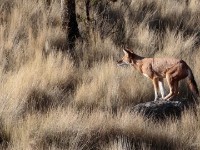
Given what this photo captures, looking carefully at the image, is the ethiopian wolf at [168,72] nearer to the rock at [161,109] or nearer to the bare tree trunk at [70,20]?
the rock at [161,109]

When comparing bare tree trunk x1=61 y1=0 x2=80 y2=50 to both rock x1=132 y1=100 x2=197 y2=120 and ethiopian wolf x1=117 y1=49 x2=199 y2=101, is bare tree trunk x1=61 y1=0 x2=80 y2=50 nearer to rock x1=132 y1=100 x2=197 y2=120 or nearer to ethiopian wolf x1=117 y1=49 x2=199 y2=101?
ethiopian wolf x1=117 y1=49 x2=199 y2=101

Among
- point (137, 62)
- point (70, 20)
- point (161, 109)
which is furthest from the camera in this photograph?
point (70, 20)

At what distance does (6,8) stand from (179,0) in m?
6.07

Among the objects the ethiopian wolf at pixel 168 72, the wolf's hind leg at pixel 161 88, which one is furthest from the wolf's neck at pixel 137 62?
the wolf's hind leg at pixel 161 88

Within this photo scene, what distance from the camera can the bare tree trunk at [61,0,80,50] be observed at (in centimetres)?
1130

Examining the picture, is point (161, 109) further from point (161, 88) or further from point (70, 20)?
point (70, 20)

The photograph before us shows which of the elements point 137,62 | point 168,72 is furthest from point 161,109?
point 137,62

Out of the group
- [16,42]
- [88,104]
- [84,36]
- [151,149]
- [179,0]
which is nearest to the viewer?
[151,149]

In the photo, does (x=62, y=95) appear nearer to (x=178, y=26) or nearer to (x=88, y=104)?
(x=88, y=104)

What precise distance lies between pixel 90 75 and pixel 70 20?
7.51ft

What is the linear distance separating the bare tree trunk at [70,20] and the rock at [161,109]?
356 centimetres

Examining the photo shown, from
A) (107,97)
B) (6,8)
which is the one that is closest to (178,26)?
(6,8)

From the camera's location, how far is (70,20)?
11.5 meters

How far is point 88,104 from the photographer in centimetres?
820
